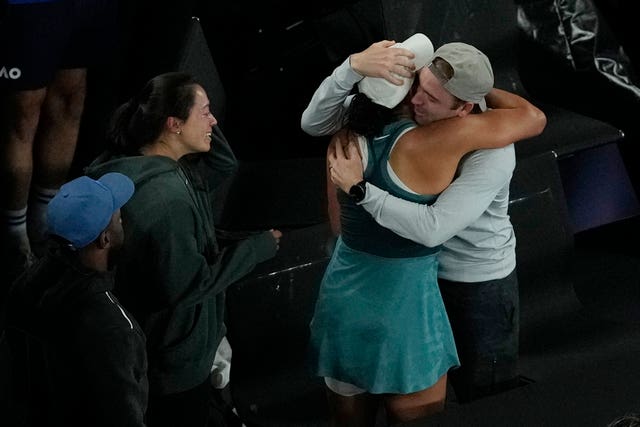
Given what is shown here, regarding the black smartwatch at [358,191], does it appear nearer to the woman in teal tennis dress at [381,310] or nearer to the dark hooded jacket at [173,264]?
the woman in teal tennis dress at [381,310]

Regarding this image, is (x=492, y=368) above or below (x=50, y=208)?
below

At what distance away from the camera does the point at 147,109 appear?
2.95m

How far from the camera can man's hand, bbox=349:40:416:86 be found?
113 inches

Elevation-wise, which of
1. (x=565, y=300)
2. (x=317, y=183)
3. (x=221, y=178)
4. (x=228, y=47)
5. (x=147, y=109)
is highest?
(x=147, y=109)

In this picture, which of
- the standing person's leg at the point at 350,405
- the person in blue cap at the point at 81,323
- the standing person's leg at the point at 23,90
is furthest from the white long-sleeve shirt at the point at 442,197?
the standing person's leg at the point at 23,90

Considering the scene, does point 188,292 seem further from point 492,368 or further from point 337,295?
point 492,368

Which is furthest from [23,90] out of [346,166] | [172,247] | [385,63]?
[385,63]

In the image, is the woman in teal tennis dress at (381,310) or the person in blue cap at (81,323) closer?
Answer: the person in blue cap at (81,323)

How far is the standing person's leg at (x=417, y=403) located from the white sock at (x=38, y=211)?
1308 millimetres

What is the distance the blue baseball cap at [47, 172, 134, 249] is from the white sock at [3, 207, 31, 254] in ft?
3.70

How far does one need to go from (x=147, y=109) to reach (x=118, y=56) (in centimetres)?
142

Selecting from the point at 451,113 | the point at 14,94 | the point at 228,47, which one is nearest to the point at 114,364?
the point at 451,113

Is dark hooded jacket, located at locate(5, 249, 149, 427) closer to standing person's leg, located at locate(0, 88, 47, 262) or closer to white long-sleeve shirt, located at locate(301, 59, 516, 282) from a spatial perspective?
white long-sleeve shirt, located at locate(301, 59, 516, 282)

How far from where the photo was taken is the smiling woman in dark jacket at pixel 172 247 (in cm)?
286
